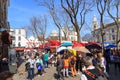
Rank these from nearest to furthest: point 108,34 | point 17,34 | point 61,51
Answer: point 61,51
point 108,34
point 17,34

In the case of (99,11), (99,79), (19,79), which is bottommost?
(19,79)

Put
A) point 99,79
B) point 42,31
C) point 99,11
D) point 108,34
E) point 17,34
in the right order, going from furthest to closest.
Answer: point 17,34
point 108,34
point 42,31
point 99,11
point 99,79

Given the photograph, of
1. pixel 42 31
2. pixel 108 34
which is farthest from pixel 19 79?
pixel 108 34

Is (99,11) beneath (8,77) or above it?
above

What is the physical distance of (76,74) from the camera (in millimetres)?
20484

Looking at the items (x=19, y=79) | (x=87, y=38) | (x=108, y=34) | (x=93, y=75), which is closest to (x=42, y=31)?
(x=87, y=38)

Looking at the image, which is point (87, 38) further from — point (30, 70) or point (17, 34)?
point (30, 70)

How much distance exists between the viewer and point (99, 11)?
34719 millimetres

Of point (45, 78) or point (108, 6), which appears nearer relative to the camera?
point (45, 78)

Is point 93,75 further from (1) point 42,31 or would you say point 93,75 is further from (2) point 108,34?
(2) point 108,34

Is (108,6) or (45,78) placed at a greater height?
(108,6)

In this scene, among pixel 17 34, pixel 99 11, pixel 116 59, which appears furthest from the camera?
pixel 17 34

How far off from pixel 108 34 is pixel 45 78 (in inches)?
3339

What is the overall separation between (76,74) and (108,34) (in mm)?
84101
